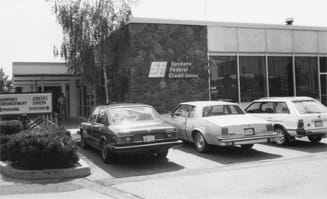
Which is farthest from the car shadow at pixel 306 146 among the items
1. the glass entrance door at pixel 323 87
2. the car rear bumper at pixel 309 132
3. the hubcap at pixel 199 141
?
the glass entrance door at pixel 323 87

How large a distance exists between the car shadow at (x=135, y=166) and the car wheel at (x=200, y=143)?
45.1 inches

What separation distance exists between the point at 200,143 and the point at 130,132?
267 cm

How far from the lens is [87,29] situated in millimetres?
13492

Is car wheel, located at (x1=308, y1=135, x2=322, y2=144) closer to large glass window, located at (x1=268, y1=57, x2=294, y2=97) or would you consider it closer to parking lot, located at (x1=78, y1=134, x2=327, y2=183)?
parking lot, located at (x1=78, y1=134, x2=327, y2=183)

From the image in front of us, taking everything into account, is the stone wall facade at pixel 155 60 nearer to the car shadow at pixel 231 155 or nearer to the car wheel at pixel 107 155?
the car shadow at pixel 231 155

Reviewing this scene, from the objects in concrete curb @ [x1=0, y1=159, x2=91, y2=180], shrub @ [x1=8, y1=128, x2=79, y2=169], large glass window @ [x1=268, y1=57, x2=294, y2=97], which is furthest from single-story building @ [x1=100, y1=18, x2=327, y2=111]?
concrete curb @ [x1=0, y1=159, x2=91, y2=180]

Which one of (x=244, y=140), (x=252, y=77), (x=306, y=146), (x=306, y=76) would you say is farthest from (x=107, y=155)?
(x=306, y=76)

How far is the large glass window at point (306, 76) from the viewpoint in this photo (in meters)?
18.2

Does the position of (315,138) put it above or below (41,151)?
below

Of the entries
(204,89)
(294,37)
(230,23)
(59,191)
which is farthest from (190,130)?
(294,37)

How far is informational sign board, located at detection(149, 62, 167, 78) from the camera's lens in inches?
597

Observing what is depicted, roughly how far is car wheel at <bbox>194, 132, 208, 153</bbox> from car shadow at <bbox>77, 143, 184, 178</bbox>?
45.1 inches

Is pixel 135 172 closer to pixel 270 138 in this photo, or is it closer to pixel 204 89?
pixel 270 138

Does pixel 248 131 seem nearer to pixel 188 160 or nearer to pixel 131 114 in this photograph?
pixel 188 160
